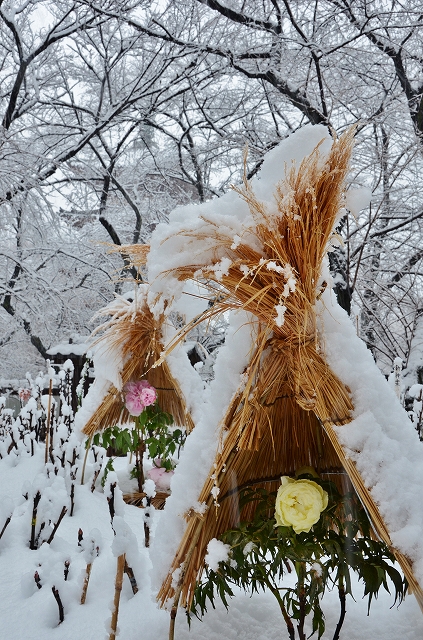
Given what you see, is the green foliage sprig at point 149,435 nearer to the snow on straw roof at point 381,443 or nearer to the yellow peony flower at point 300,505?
the yellow peony flower at point 300,505

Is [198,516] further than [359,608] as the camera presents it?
No

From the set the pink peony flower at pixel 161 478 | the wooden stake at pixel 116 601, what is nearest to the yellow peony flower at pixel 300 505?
the wooden stake at pixel 116 601

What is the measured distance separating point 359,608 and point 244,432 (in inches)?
37.6

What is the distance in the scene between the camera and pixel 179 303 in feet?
6.11

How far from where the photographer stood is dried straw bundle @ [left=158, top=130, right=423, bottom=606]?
119cm

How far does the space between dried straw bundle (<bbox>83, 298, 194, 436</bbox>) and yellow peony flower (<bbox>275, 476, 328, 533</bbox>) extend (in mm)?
1161

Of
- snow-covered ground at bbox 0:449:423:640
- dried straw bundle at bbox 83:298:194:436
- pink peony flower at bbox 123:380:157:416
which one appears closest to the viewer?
snow-covered ground at bbox 0:449:423:640

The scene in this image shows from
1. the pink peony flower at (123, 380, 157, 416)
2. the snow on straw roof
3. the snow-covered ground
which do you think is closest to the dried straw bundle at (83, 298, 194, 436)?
the pink peony flower at (123, 380, 157, 416)

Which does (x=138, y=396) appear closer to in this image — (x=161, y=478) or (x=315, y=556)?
(x=161, y=478)

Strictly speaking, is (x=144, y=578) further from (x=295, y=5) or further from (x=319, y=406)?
(x=295, y=5)

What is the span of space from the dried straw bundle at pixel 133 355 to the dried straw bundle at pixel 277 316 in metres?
1.03

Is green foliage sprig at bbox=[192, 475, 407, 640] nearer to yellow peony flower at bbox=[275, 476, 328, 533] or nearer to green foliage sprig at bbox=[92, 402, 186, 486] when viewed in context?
yellow peony flower at bbox=[275, 476, 328, 533]

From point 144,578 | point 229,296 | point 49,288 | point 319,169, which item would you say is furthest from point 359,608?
point 49,288

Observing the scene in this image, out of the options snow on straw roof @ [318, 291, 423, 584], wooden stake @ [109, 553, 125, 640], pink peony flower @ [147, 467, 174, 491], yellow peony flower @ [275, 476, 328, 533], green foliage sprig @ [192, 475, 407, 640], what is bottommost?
wooden stake @ [109, 553, 125, 640]
